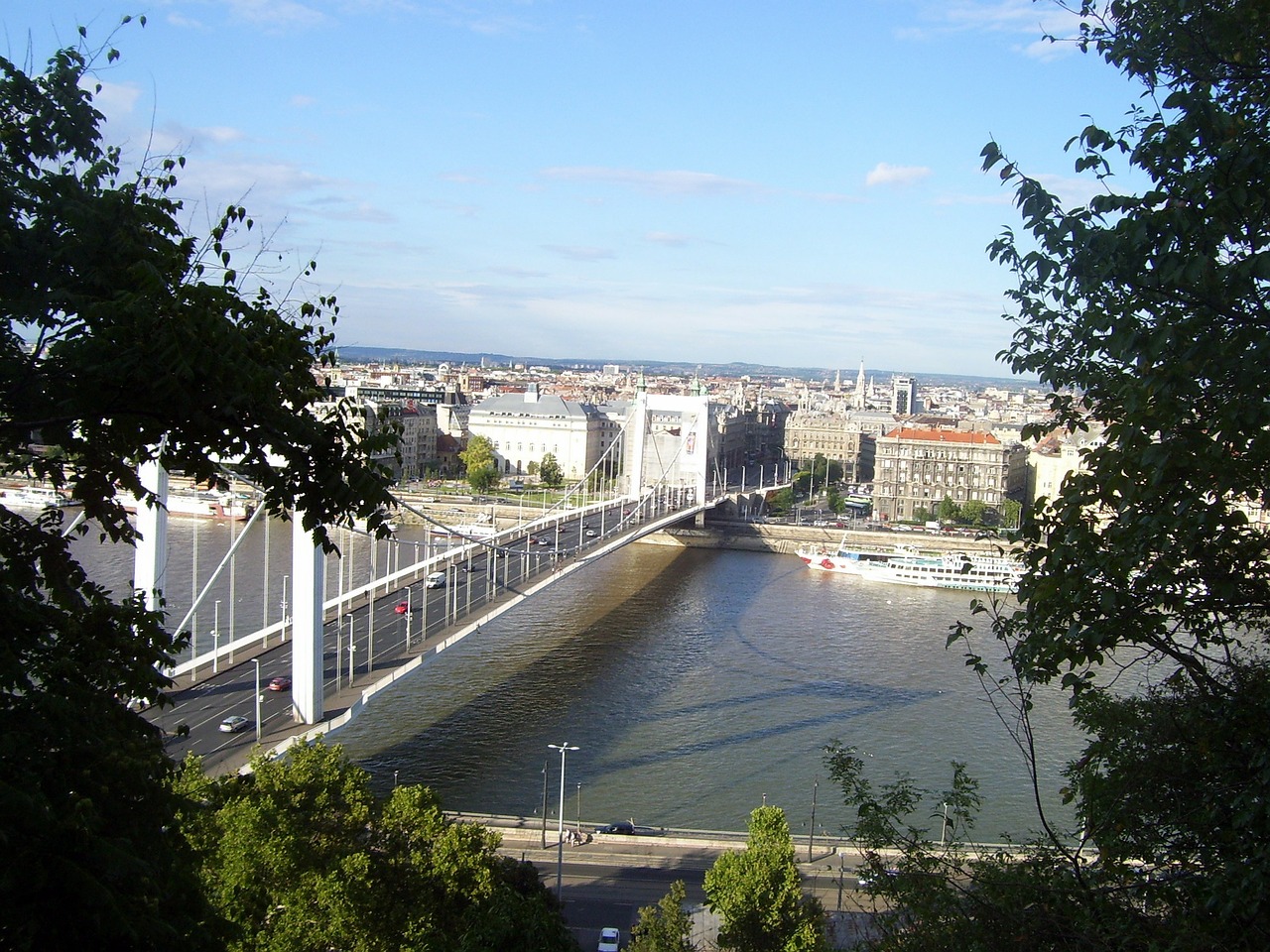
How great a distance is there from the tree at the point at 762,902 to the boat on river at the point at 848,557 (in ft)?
38.5

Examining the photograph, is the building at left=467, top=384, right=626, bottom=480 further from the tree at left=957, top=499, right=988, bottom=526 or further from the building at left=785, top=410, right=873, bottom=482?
the tree at left=957, top=499, right=988, bottom=526

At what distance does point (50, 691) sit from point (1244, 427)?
1441mm

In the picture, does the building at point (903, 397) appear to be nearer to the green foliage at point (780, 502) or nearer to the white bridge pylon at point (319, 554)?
the white bridge pylon at point (319, 554)

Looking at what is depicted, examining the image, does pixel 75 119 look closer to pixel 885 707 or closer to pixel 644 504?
pixel 885 707

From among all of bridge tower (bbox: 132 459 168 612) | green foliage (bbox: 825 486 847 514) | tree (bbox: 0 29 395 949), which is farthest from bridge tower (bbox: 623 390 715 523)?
tree (bbox: 0 29 395 949)

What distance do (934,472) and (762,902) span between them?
59.8 ft

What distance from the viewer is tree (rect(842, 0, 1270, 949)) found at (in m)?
1.41

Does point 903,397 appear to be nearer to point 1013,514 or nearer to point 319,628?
point 1013,514

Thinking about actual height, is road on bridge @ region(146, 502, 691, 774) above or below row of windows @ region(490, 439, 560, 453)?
below

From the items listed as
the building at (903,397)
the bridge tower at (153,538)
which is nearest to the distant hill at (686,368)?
the building at (903,397)

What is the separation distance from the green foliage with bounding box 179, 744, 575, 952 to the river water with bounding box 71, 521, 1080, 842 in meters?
2.01

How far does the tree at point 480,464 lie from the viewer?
21.6m

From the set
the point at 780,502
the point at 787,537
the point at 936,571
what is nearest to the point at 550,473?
the point at 780,502

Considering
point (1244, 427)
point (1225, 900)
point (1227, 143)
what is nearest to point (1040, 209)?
point (1227, 143)
